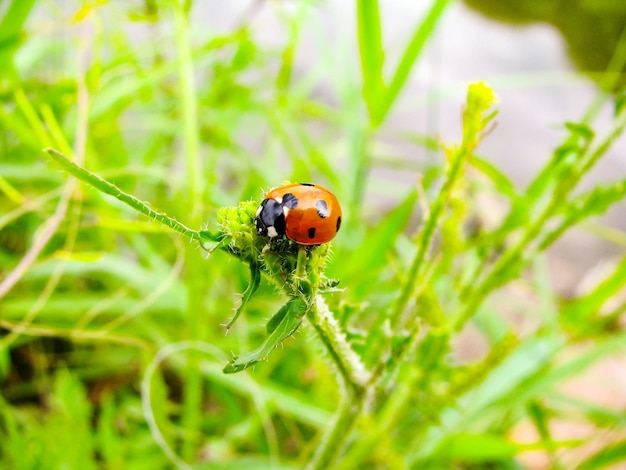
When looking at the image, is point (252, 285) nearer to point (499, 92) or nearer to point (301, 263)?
point (301, 263)

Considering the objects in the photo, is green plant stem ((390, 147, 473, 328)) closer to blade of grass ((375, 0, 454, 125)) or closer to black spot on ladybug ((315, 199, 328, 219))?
black spot on ladybug ((315, 199, 328, 219))

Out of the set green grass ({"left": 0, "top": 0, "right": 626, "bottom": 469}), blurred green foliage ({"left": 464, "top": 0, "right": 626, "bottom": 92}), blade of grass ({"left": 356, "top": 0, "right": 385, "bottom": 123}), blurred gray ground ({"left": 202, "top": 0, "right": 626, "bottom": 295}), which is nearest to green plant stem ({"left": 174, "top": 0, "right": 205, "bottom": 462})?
green grass ({"left": 0, "top": 0, "right": 626, "bottom": 469})

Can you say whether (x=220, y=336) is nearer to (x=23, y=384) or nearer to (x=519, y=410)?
(x=23, y=384)

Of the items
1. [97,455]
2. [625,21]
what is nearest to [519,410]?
[97,455]

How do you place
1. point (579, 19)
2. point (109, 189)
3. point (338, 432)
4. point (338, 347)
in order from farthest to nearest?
point (579, 19)
point (338, 432)
point (338, 347)
point (109, 189)

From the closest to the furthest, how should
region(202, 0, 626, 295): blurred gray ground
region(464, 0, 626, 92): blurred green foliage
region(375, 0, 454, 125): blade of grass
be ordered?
1. region(375, 0, 454, 125): blade of grass
2. region(202, 0, 626, 295): blurred gray ground
3. region(464, 0, 626, 92): blurred green foliage

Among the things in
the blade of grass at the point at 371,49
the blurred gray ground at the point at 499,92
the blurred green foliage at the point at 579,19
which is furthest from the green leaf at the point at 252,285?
the blurred green foliage at the point at 579,19

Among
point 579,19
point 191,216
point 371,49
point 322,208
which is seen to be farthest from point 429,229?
point 579,19
